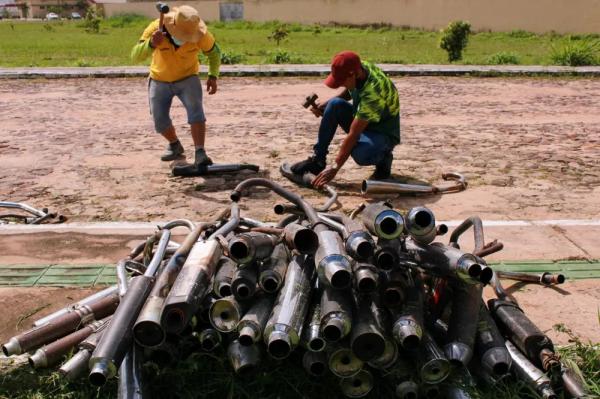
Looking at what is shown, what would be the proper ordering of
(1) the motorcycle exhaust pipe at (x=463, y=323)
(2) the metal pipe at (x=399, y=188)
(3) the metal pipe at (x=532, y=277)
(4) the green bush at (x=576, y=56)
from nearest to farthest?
(1) the motorcycle exhaust pipe at (x=463, y=323) < (3) the metal pipe at (x=532, y=277) < (2) the metal pipe at (x=399, y=188) < (4) the green bush at (x=576, y=56)


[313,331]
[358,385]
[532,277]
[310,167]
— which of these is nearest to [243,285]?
[313,331]

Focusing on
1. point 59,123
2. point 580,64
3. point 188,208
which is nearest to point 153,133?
point 59,123

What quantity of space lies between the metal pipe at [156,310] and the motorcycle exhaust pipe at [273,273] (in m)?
0.41

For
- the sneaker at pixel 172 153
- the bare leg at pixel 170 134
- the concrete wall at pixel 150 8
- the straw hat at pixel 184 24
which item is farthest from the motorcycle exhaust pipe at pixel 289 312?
the concrete wall at pixel 150 8

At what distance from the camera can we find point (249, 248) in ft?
8.77

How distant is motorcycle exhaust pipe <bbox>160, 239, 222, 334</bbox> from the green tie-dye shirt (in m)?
2.72

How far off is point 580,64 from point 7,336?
16.5 m

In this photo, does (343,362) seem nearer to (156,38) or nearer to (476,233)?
(476,233)

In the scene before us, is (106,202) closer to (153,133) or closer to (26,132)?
(153,133)

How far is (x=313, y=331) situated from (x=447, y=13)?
33.8 metres

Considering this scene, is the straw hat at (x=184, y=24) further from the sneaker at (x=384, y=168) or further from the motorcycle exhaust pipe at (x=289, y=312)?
the motorcycle exhaust pipe at (x=289, y=312)

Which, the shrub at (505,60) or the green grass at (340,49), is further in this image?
the green grass at (340,49)

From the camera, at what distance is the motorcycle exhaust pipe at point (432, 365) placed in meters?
2.49

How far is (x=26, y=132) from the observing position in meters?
8.51
